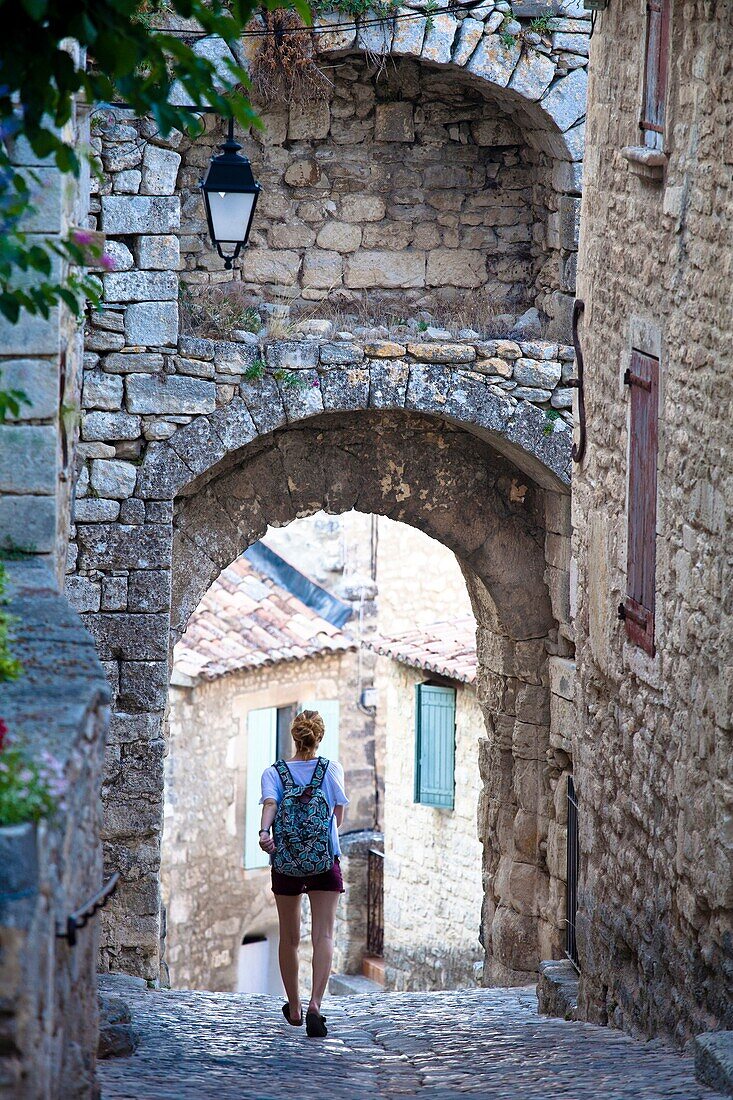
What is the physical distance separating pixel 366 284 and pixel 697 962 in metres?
5.47

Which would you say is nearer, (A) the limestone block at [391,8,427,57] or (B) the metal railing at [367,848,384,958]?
(A) the limestone block at [391,8,427,57]

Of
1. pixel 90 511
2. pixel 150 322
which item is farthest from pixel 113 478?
pixel 150 322

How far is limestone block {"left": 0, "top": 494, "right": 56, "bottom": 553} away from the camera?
481 cm

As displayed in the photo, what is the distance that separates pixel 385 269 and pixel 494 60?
1.45 m

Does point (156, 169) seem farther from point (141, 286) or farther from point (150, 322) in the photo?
point (150, 322)

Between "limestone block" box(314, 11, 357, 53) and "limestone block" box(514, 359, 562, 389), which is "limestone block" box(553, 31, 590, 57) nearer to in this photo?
"limestone block" box(314, 11, 357, 53)

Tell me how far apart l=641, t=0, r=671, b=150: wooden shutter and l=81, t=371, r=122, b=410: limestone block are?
3584mm

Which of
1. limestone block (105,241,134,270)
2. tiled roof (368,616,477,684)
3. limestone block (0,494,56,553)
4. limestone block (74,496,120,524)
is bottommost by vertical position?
limestone block (0,494,56,553)

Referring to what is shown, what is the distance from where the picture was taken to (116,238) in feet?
26.8

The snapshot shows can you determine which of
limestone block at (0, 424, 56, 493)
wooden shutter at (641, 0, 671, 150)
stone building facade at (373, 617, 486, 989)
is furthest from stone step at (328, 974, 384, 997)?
limestone block at (0, 424, 56, 493)

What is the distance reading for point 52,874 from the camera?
277 centimetres

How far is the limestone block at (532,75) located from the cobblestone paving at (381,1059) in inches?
200

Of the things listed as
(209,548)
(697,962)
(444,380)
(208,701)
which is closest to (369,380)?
(444,380)

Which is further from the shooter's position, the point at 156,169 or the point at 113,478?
the point at 113,478
